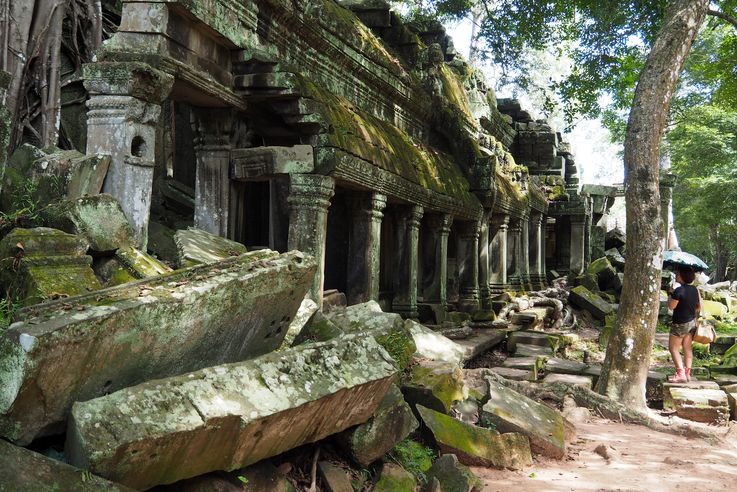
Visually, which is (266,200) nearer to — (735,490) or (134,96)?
(134,96)

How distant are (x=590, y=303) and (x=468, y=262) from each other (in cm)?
298

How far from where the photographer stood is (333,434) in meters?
3.81

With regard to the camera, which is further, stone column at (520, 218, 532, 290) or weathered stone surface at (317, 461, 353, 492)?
stone column at (520, 218, 532, 290)

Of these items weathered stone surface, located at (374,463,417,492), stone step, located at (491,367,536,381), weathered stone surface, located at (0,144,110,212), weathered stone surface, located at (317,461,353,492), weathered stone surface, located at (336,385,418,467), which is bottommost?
stone step, located at (491,367,536,381)

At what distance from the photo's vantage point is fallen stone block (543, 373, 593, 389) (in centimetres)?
705

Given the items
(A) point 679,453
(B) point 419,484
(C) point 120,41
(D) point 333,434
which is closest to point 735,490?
(A) point 679,453

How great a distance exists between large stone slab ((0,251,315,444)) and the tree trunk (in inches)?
157

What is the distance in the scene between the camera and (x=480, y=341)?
9.55m

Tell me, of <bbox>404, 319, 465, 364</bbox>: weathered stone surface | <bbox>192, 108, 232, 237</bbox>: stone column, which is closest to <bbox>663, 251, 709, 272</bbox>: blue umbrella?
<bbox>404, 319, 465, 364</bbox>: weathered stone surface

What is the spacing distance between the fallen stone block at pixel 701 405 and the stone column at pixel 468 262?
19.8ft

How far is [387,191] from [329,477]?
545 centimetres

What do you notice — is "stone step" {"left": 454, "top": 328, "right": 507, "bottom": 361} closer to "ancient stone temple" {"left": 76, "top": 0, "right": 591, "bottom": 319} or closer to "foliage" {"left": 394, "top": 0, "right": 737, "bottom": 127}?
"ancient stone temple" {"left": 76, "top": 0, "right": 591, "bottom": 319}

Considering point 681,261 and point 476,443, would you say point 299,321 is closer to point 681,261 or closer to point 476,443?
point 476,443

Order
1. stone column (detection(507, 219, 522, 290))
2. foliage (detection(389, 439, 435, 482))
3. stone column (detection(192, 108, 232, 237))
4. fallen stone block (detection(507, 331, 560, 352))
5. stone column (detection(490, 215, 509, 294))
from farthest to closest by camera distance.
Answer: stone column (detection(507, 219, 522, 290)) < stone column (detection(490, 215, 509, 294)) < fallen stone block (detection(507, 331, 560, 352)) < stone column (detection(192, 108, 232, 237)) < foliage (detection(389, 439, 435, 482))
